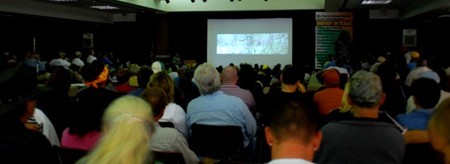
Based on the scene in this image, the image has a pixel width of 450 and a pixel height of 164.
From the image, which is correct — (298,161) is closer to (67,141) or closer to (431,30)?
(67,141)

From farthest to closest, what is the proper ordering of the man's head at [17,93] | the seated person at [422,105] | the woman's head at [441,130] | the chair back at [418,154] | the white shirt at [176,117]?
the white shirt at [176,117]
the seated person at [422,105]
the chair back at [418,154]
the man's head at [17,93]
the woman's head at [441,130]

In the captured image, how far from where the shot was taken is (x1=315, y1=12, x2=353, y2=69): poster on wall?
51.4 feet

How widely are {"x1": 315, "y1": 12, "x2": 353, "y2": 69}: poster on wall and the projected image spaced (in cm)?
151

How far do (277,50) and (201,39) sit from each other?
9.99 ft

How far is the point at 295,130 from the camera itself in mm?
1690

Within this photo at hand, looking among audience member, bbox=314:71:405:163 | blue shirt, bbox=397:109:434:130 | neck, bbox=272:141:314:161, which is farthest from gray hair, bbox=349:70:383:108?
neck, bbox=272:141:314:161

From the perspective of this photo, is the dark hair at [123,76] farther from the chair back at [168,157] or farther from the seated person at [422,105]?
the seated person at [422,105]

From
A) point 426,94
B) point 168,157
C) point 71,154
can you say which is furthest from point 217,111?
point 426,94

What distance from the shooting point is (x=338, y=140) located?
258cm

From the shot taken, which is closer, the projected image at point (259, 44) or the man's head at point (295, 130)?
the man's head at point (295, 130)

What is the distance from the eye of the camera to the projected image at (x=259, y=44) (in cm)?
1703

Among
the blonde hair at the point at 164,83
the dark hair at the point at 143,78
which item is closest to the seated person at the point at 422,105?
the blonde hair at the point at 164,83

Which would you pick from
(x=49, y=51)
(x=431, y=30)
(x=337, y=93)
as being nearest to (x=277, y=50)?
(x=431, y=30)

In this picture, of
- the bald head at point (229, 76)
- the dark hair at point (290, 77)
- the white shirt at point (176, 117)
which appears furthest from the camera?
the bald head at point (229, 76)
